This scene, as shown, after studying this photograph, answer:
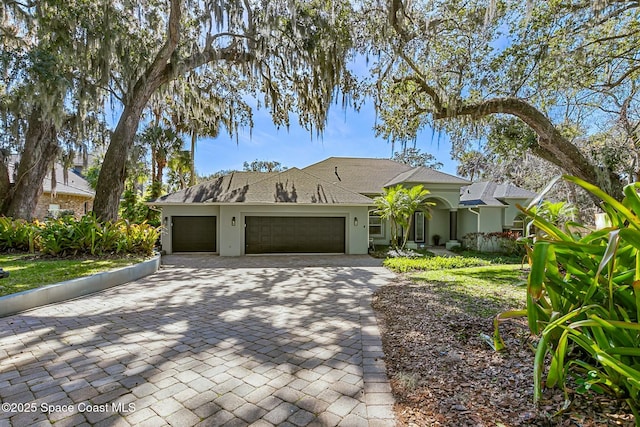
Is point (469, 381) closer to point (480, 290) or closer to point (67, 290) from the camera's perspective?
point (480, 290)

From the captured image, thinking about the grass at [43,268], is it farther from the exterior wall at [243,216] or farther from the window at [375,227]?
the window at [375,227]

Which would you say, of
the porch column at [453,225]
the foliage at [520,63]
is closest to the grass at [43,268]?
the foliage at [520,63]

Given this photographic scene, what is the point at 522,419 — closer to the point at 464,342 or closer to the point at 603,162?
the point at 464,342

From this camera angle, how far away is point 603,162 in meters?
8.45

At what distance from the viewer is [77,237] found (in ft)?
31.0

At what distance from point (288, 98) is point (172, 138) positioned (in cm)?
876

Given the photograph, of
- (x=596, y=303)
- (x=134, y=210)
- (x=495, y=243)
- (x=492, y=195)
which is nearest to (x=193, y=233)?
(x=134, y=210)

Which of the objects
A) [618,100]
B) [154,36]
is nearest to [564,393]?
[618,100]

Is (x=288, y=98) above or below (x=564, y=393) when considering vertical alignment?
above

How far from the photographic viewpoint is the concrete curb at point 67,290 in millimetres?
5057

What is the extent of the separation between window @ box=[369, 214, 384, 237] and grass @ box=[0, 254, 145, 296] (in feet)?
35.8

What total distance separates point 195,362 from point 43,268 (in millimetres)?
6849

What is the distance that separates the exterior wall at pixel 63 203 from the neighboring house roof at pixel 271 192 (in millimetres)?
9851

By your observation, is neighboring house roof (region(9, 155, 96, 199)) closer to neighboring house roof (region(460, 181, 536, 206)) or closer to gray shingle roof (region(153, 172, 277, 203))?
gray shingle roof (region(153, 172, 277, 203))
